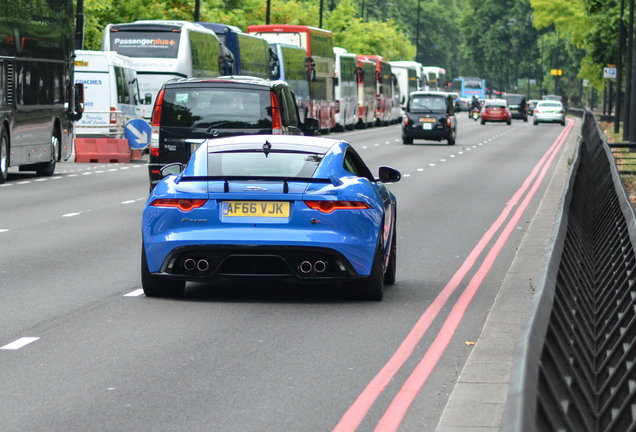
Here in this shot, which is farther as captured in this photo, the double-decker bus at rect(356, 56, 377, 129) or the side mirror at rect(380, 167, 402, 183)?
the double-decker bus at rect(356, 56, 377, 129)

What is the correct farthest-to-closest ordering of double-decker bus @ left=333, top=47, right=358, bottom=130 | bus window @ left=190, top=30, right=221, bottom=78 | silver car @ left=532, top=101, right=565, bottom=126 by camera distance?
silver car @ left=532, top=101, right=565, bottom=126 → double-decker bus @ left=333, top=47, right=358, bottom=130 → bus window @ left=190, top=30, right=221, bottom=78

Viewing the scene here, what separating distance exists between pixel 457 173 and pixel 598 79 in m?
41.0

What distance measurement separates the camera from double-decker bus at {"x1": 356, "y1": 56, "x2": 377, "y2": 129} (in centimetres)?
6394

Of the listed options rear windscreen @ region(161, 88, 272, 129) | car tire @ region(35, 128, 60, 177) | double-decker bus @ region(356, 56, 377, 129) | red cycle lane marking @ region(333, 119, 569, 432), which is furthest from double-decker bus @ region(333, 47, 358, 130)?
red cycle lane marking @ region(333, 119, 569, 432)

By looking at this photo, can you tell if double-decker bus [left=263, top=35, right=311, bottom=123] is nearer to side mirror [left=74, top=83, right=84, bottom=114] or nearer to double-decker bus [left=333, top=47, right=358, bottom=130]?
double-decker bus [left=333, top=47, right=358, bottom=130]

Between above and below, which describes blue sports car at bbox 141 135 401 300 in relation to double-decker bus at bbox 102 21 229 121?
below

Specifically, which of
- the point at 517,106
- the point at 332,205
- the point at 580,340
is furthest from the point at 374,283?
the point at 517,106

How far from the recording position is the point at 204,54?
36344 mm

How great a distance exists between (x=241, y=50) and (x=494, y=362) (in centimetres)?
3344

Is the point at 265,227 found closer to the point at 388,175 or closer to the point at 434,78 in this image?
the point at 388,175

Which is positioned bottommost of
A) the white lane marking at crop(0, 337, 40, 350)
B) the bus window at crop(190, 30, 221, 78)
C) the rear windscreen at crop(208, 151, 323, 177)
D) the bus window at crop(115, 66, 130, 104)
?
the white lane marking at crop(0, 337, 40, 350)

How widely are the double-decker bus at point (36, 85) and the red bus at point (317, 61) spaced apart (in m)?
21.2

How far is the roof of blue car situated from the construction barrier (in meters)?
22.5

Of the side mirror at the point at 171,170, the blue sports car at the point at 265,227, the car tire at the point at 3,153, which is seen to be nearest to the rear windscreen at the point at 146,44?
the car tire at the point at 3,153
